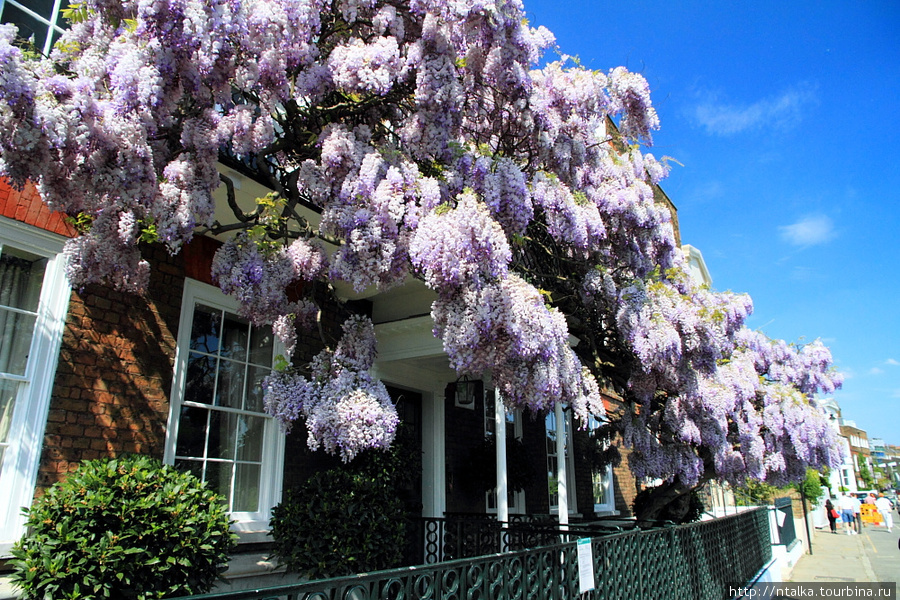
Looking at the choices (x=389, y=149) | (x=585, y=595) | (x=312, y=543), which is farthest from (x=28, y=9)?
(x=585, y=595)

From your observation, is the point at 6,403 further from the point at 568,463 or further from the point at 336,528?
the point at 568,463

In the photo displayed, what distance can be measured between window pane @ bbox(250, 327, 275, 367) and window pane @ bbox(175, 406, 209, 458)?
82 cm

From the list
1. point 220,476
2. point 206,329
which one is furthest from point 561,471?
point 206,329

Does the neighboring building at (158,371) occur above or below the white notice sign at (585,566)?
above

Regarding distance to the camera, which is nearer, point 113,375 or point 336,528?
point 113,375

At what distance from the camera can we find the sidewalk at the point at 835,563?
1132 centimetres

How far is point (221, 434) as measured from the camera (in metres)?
5.75

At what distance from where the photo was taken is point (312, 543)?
515 centimetres

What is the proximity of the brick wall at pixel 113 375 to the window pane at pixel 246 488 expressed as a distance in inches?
38.8

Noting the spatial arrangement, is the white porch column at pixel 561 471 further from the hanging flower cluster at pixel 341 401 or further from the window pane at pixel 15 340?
the window pane at pixel 15 340

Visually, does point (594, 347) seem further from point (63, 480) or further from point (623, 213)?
point (63, 480)

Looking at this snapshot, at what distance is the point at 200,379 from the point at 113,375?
0.95 metres

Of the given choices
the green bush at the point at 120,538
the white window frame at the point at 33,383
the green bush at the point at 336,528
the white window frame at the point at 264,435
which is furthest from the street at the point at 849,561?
the white window frame at the point at 33,383

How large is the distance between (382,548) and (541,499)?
19.3ft
